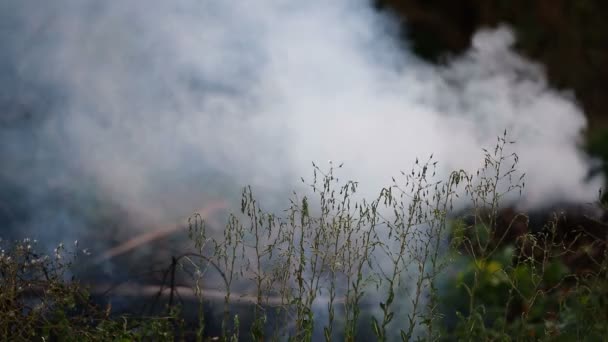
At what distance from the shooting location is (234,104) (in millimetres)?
3842

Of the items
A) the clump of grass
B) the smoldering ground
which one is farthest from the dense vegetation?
the smoldering ground

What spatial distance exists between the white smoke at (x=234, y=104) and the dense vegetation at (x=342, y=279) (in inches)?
7.3

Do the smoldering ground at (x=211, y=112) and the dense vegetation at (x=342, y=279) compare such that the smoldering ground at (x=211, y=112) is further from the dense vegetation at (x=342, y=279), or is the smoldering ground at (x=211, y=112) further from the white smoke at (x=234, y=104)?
the dense vegetation at (x=342, y=279)

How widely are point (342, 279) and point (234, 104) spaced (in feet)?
2.71

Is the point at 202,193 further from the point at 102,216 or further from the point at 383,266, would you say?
the point at 383,266

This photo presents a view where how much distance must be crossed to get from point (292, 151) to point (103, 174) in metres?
0.75

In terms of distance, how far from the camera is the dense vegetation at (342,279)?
2457 millimetres

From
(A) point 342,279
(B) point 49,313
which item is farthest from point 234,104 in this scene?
(B) point 49,313

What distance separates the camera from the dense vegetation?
2.46 metres

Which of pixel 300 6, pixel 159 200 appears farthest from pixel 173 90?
pixel 300 6

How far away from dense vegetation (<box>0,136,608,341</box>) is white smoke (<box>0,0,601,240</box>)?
0.61 ft

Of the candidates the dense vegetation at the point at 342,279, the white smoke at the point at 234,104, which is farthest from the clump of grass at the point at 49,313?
the white smoke at the point at 234,104

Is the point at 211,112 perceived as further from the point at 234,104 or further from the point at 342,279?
the point at 342,279

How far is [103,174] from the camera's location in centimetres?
352
